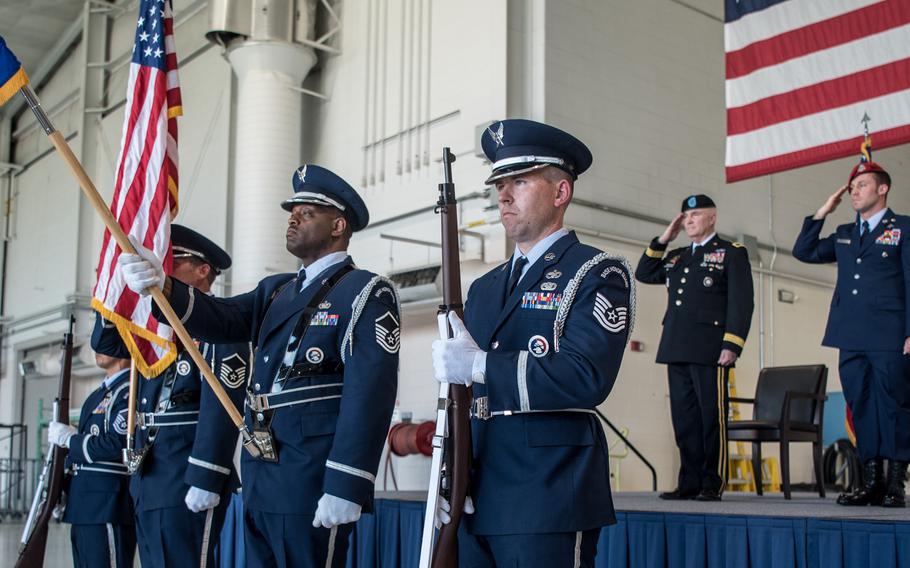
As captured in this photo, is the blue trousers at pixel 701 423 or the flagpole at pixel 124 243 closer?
the flagpole at pixel 124 243

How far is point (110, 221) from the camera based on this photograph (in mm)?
2781

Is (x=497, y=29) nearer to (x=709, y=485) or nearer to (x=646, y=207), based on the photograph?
(x=646, y=207)

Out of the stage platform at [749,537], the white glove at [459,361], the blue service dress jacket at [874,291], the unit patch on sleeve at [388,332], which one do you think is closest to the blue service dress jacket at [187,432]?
the unit patch on sleeve at [388,332]

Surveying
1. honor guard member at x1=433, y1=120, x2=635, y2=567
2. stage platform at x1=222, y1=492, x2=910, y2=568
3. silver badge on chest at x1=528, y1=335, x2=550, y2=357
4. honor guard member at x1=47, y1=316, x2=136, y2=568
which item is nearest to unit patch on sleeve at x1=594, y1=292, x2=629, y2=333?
honor guard member at x1=433, y1=120, x2=635, y2=567

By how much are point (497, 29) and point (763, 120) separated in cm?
291

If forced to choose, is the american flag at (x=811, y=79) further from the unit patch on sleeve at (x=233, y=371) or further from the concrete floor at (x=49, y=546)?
the concrete floor at (x=49, y=546)

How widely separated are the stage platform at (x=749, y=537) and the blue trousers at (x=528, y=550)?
1327 millimetres

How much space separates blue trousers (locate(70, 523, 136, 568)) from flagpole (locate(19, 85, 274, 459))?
1602 millimetres

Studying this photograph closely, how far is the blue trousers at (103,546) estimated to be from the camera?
14.7ft

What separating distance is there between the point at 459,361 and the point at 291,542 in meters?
1.00

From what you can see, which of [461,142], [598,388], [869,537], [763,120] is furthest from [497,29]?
[598,388]

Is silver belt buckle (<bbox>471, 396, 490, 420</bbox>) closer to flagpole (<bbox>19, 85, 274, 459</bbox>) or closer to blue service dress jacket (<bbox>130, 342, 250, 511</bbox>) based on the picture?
flagpole (<bbox>19, 85, 274, 459</bbox>)

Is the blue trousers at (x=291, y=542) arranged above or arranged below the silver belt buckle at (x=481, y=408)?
below

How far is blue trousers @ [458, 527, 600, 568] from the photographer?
7.33 feet
